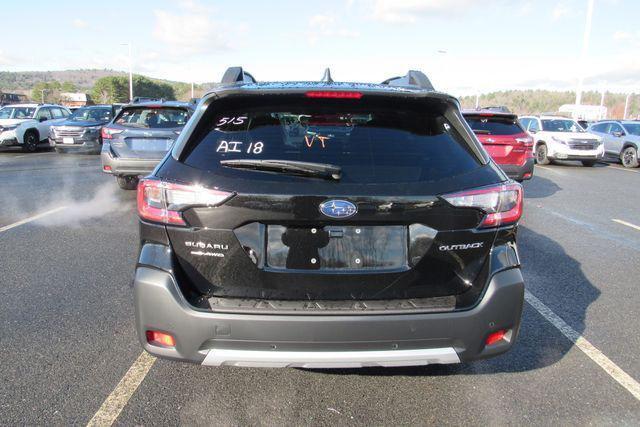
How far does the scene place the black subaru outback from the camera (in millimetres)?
2281

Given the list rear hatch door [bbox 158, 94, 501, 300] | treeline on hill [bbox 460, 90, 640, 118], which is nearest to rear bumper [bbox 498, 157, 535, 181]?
rear hatch door [bbox 158, 94, 501, 300]

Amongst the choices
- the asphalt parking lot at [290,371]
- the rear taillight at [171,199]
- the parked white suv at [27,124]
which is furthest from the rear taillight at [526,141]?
the parked white suv at [27,124]

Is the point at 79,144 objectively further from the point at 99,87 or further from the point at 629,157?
the point at 99,87

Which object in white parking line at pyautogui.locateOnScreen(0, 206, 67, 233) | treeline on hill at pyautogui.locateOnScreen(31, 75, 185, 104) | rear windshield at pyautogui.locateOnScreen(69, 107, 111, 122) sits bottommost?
treeline on hill at pyautogui.locateOnScreen(31, 75, 185, 104)

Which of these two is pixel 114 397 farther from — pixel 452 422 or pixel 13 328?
pixel 452 422

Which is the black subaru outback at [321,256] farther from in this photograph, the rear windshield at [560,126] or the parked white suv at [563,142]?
the rear windshield at [560,126]

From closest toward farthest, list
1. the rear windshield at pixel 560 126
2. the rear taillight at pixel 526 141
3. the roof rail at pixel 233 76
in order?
the roof rail at pixel 233 76 < the rear taillight at pixel 526 141 < the rear windshield at pixel 560 126

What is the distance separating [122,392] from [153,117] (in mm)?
7193

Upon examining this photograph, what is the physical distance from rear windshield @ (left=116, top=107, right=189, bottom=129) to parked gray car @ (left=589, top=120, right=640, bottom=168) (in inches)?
648

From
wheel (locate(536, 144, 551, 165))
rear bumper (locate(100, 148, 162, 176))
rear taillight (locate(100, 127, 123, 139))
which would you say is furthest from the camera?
wheel (locate(536, 144, 551, 165))

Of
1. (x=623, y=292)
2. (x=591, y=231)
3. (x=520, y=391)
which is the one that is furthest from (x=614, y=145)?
(x=520, y=391)

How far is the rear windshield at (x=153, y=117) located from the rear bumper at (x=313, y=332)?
7.09 m

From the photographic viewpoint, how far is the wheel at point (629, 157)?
17.7 metres

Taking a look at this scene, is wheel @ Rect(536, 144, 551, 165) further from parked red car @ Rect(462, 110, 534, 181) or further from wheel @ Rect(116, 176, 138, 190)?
wheel @ Rect(116, 176, 138, 190)
